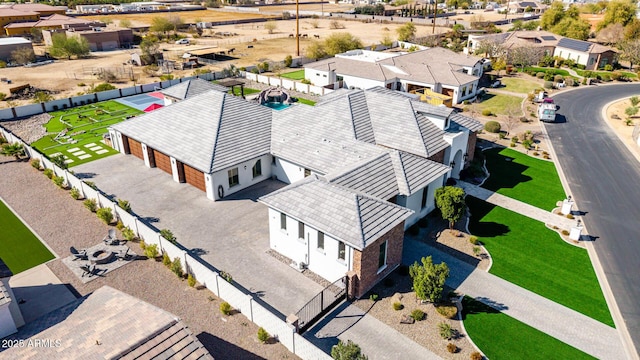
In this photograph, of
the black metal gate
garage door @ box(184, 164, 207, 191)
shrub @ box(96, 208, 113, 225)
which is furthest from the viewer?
garage door @ box(184, 164, 207, 191)

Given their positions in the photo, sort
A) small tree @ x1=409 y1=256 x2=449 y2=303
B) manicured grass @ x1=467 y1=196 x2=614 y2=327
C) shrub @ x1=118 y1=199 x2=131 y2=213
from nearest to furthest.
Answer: small tree @ x1=409 y1=256 x2=449 y2=303, manicured grass @ x1=467 y1=196 x2=614 y2=327, shrub @ x1=118 y1=199 x2=131 y2=213

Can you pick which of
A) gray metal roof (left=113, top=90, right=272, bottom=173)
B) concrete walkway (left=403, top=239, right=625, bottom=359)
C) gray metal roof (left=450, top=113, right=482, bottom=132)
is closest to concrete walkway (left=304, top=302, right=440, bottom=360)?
concrete walkway (left=403, top=239, right=625, bottom=359)

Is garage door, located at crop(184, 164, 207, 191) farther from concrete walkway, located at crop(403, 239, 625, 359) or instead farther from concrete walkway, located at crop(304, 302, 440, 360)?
concrete walkway, located at crop(403, 239, 625, 359)

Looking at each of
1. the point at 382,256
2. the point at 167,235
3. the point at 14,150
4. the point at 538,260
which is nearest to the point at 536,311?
the point at 538,260

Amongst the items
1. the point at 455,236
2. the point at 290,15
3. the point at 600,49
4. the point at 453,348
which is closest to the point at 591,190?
the point at 455,236

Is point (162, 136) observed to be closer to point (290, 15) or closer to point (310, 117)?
point (310, 117)

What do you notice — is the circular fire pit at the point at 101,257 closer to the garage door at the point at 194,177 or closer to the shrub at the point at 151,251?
the shrub at the point at 151,251

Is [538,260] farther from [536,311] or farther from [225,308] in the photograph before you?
[225,308]
